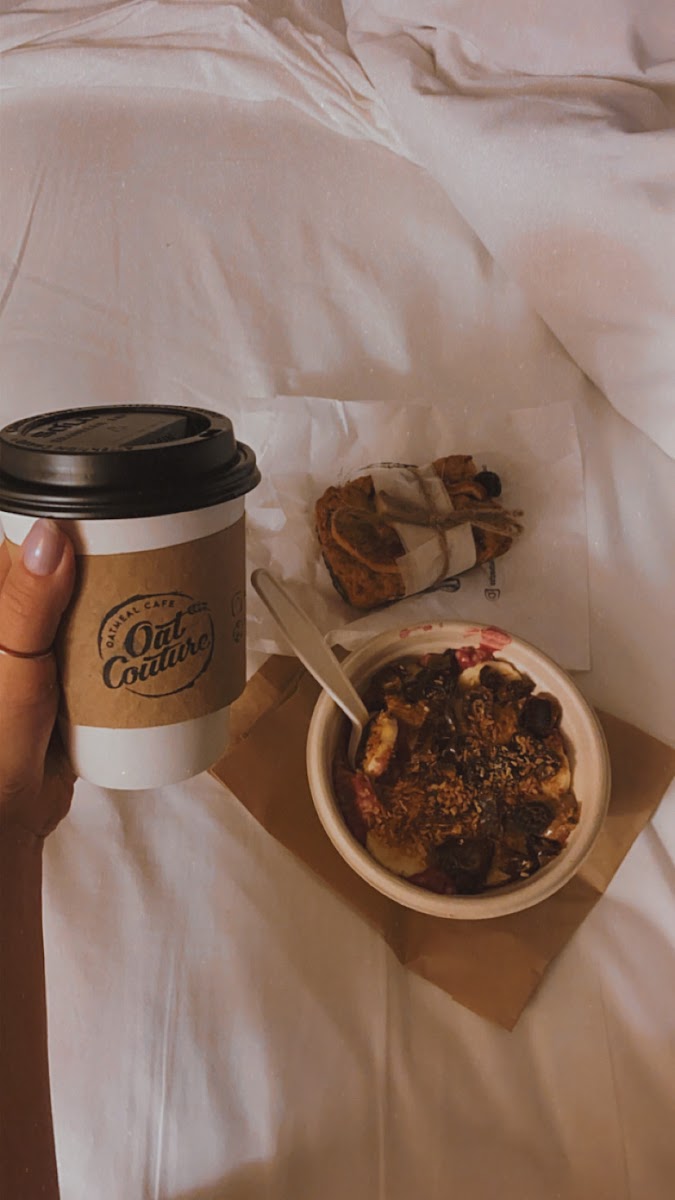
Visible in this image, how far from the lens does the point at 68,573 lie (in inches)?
14.9

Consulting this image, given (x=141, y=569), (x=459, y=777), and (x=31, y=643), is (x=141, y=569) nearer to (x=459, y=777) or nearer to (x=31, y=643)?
(x=31, y=643)

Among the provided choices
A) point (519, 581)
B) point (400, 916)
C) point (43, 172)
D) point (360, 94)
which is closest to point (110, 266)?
point (43, 172)

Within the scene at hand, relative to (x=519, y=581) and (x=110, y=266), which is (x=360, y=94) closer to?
(x=110, y=266)

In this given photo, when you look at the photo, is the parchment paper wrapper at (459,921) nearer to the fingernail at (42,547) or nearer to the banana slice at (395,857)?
the banana slice at (395,857)

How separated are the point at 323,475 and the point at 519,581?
197mm

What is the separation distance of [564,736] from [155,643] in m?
0.33

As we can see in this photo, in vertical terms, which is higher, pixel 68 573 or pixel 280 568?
pixel 68 573

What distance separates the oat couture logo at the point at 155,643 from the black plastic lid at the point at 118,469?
5 centimetres

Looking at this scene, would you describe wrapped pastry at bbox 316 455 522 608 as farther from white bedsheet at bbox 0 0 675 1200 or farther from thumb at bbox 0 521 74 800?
thumb at bbox 0 521 74 800

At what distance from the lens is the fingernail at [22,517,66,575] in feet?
1.19

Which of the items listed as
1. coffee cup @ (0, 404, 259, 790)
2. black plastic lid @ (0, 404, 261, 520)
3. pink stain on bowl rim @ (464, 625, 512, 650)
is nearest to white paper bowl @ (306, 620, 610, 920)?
pink stain on bowl rim @ (464, 625, 512, 650)

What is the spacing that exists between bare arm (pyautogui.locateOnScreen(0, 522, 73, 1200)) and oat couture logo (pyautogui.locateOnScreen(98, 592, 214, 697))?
0.03 meters

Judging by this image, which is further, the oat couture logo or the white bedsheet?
the white bedsheet

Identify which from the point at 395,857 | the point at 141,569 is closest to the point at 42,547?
the point at 141,569
